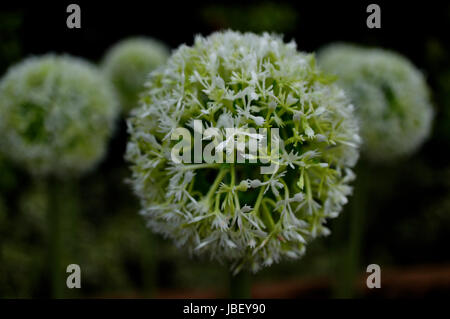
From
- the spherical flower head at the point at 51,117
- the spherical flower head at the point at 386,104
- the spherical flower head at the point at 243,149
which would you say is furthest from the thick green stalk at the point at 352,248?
the spherical flower head at the point at 51,117

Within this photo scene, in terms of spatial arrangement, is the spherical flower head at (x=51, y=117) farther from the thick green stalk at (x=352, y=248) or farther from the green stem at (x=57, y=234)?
the thick green stalk at (x=352, y=248)

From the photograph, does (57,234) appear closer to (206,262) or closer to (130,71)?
(130,71)

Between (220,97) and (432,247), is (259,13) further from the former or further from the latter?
(220,97)

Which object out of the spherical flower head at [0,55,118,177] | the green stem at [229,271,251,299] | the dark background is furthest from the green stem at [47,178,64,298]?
the green stem at [229,271,251,299]

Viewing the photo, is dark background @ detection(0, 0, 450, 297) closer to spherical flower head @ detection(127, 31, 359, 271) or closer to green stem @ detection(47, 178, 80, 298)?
green stem @ detection(47, 178, 80, 298)

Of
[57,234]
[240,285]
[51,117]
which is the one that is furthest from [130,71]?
[240,285]

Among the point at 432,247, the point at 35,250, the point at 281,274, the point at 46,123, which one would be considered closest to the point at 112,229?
the point at 35,250

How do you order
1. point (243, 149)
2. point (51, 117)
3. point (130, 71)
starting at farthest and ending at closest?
1. point (130, 71)
2. point (51, 117)
3. point (243, 149)
